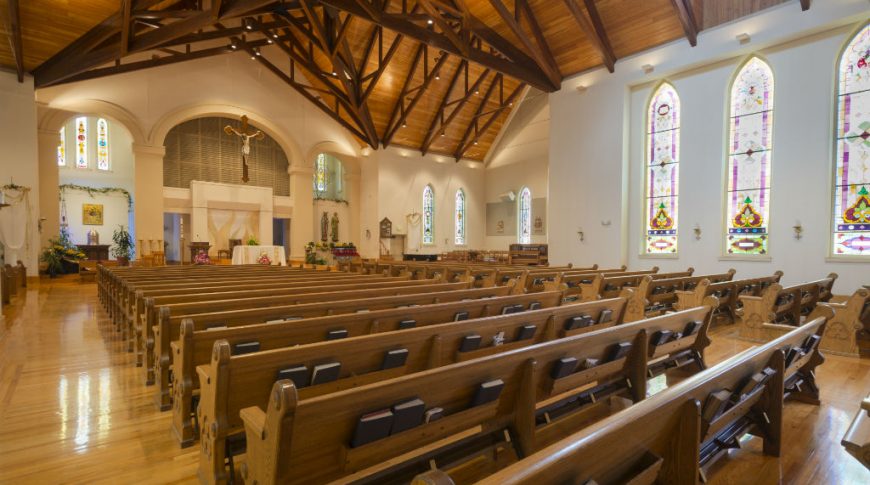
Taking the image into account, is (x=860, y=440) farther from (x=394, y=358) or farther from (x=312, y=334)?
(x=312, y=334)

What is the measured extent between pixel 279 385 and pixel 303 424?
0.13 metres

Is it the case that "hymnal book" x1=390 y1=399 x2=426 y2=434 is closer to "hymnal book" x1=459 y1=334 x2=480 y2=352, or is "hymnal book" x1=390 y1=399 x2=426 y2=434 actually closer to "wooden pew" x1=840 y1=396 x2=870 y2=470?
"hymnal book" x1=459 y1=334 x2=480 y2=352

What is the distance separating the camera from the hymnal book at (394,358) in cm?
159

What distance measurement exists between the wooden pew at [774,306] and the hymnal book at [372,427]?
3.10 metres

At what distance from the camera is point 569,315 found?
2289mm

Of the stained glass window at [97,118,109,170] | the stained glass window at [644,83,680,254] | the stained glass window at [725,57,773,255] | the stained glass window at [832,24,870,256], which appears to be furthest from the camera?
the stained glass window at [97,118,109,170]

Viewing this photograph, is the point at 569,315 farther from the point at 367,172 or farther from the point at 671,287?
the point at 367,172

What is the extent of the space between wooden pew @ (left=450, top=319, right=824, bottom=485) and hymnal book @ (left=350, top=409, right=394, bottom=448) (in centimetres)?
47

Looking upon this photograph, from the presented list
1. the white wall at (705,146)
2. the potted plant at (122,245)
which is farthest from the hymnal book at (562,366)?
the potted plant at (122,245)

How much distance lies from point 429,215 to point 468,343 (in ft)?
45.1

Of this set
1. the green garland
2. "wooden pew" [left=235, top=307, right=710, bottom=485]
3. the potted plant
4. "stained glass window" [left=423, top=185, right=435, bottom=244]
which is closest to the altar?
the potted plant

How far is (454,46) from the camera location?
898cm

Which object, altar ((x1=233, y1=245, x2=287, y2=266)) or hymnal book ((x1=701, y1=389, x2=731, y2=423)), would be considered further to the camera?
altar ((x1=233, y1=245, x2=287, y2=266))

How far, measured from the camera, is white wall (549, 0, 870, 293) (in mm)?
6523
